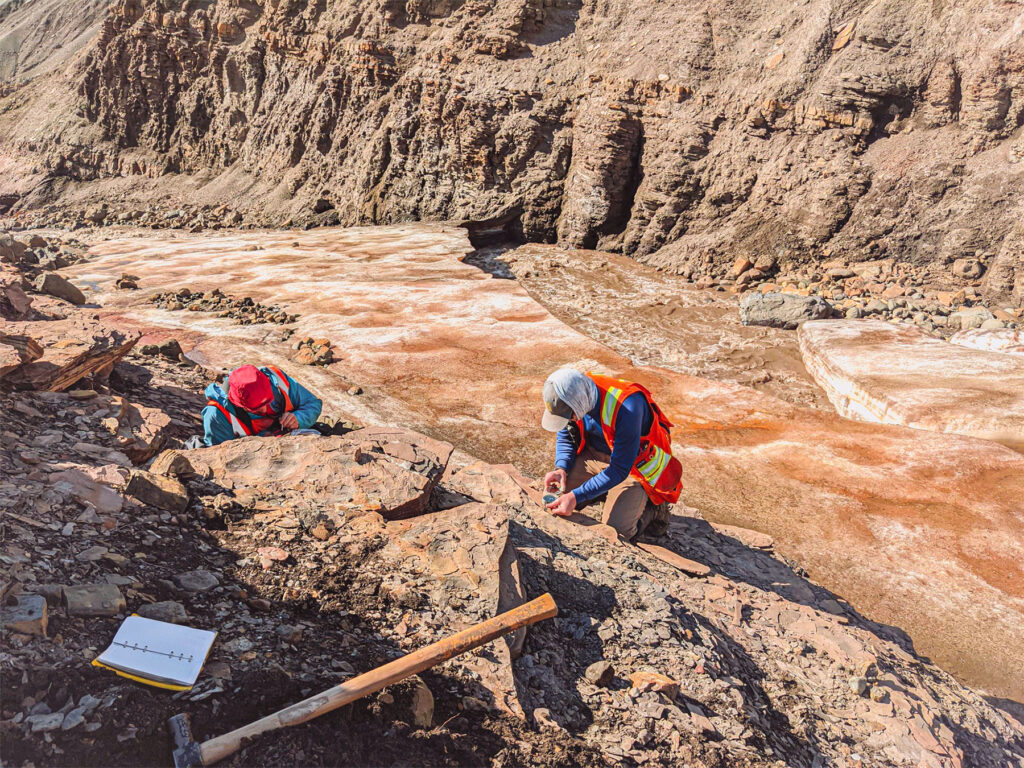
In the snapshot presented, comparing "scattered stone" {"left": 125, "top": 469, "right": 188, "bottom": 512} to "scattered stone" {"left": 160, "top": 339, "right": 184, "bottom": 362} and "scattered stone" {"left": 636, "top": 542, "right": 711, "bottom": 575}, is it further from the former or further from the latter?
"scattered stone" {"left": 160, "top": 339, "right": 184, "bottom": 362}

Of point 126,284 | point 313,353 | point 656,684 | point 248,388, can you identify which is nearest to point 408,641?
point 656,684

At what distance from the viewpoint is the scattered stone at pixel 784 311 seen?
12516 millimetres

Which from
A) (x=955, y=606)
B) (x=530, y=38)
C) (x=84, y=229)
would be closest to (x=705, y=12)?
(x=530, y=38)

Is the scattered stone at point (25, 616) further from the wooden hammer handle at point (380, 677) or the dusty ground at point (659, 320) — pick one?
the dusty ground at point (659, 320)

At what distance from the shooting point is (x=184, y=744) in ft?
6.36

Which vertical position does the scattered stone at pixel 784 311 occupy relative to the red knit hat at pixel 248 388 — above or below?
below

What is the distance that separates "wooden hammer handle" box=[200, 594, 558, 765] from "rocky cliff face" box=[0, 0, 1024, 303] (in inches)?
572

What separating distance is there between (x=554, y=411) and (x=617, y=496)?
981 mm

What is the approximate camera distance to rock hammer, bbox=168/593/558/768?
1930 millimetres

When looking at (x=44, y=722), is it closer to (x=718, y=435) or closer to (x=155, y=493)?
(x=155, y=493)

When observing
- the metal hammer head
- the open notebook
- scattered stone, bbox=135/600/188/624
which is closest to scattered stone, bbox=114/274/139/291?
scattered stone, bbox=135/600/188/624

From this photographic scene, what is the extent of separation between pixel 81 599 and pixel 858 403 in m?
9.24

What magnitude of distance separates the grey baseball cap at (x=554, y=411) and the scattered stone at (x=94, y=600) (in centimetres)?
221

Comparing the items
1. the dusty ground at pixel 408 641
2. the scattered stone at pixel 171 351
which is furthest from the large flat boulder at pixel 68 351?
the scattered stone at pixel 171 351
